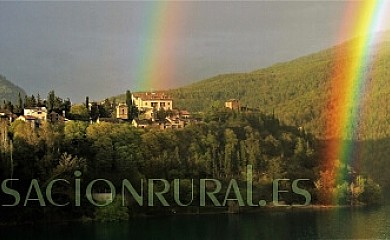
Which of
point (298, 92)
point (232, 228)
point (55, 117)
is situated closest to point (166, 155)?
point (55, 117)

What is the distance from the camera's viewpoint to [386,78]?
6184 centimetres

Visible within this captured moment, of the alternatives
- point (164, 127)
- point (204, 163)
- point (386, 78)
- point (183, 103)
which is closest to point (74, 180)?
point (204, 163)

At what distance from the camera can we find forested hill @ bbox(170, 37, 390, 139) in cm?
5509

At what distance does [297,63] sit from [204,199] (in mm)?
53999

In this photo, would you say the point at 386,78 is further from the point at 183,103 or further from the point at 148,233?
the point at 148,233

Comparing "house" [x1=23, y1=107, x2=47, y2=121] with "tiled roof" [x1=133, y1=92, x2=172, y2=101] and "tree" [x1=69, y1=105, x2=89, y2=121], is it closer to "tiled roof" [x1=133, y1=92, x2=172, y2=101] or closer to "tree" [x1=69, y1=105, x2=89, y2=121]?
"tree" [x1=69, y1=105, x2=89, y2=121]

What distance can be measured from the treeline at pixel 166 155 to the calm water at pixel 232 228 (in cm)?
245

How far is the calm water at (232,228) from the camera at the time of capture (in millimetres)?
23047

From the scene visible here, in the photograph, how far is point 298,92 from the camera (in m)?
66.4

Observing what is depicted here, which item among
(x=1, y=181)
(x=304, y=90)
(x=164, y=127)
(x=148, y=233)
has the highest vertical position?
(x=304, y=90)

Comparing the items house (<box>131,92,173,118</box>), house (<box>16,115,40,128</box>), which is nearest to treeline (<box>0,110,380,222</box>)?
house (<box>16,115,40,128</box>)

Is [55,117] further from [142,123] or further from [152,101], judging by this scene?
[152,101]

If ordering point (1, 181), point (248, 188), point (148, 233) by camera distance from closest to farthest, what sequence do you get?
1. point (148, 233)
2. point (1, 181)
3. point (248, 188)

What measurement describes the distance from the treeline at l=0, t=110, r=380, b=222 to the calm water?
8.02ft
